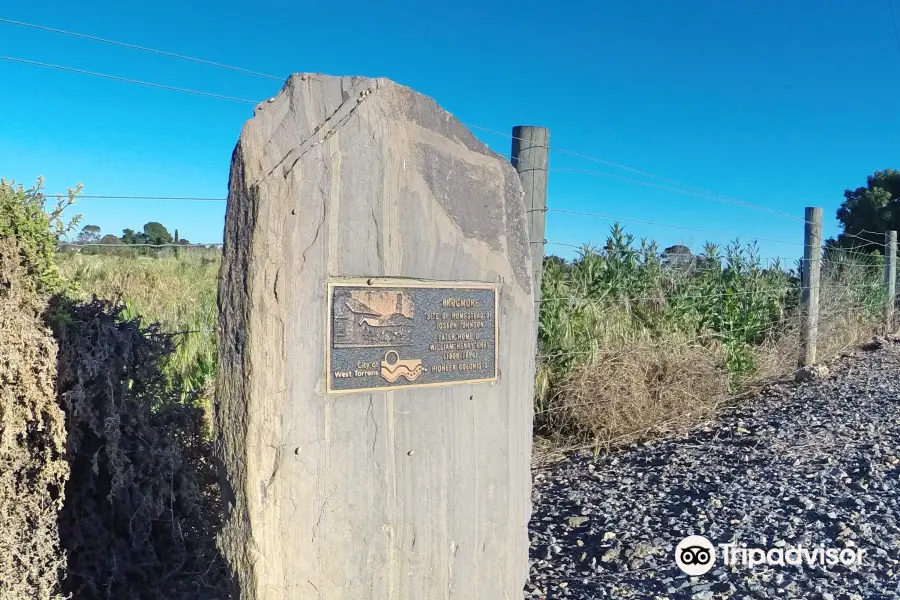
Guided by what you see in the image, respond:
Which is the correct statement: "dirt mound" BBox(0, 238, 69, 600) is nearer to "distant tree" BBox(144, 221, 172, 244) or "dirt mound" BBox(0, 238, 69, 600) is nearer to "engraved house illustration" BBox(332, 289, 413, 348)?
"engraved house illustration" BBox(332, 289, 413, 348)

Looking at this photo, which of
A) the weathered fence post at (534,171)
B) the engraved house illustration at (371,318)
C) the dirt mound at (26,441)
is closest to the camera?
the engraved house illustration at (371,318)

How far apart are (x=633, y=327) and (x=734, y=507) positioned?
113 inches

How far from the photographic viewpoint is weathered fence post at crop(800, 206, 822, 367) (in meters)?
7.52

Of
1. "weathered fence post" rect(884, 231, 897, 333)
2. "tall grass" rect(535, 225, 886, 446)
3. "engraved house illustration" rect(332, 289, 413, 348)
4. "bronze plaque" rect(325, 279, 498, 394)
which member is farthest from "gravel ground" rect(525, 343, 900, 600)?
"weathered fence post" rect(884, 231, 897, 333)

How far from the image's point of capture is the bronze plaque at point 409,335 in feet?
8.07

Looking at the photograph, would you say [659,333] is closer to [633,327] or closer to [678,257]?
[633,327]

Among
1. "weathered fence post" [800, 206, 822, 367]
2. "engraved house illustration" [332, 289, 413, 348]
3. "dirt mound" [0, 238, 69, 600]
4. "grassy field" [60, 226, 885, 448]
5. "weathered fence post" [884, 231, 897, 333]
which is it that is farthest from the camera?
"weathered fence post" [884, 231, 897, 333]

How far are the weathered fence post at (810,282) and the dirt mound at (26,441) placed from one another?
7201 mm

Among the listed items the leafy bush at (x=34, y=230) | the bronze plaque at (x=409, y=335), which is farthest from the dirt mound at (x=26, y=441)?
the bronze plaque at (x=409, y=335)

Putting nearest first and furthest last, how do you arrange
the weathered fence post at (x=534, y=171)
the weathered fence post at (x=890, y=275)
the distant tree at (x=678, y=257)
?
the weathered fence post at (x=534, y=171) < the distant tree at (x=678, y=257) < the weathered fence post at (x=890, y=275)

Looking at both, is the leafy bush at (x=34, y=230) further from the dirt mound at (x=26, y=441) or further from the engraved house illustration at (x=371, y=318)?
the engraved house illustration at (x=371, y=318)

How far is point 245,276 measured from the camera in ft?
7.61

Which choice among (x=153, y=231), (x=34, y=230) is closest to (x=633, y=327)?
(x=34, y=230)

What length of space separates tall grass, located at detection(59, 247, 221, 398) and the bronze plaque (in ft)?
3.86
